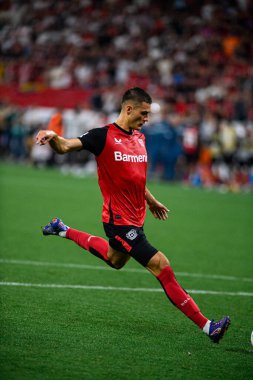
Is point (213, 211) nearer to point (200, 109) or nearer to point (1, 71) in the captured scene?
point (200, 109)

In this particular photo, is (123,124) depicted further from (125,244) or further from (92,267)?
(92,267)

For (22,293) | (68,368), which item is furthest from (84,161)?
(68,368)

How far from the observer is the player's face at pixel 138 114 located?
7.19 meters

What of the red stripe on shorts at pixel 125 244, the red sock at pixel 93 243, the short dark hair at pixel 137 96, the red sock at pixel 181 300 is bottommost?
the red sock at pixel 181 300

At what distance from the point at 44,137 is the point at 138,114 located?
1185 millimetres

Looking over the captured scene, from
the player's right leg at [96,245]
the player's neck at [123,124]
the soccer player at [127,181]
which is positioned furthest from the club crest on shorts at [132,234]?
the player's neck at [123,124]

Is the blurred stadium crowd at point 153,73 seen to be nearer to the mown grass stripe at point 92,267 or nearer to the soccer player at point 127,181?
the mown grass stripe at point 92,267

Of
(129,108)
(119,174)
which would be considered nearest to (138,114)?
(129,108)

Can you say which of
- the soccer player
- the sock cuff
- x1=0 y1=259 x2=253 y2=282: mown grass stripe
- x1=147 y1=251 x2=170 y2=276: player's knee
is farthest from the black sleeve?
x1=0 y1=259 x2=253 y2=282: mown grass stripe

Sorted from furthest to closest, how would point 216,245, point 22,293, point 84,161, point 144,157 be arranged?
point 84,161
point 216,245
point 22,293
point 144,157

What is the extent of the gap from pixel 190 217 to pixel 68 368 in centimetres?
1228

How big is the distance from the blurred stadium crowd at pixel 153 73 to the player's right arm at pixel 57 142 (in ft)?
63.6

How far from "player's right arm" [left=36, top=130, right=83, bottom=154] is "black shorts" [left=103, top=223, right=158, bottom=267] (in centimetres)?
85

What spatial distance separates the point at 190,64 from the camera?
102ft
